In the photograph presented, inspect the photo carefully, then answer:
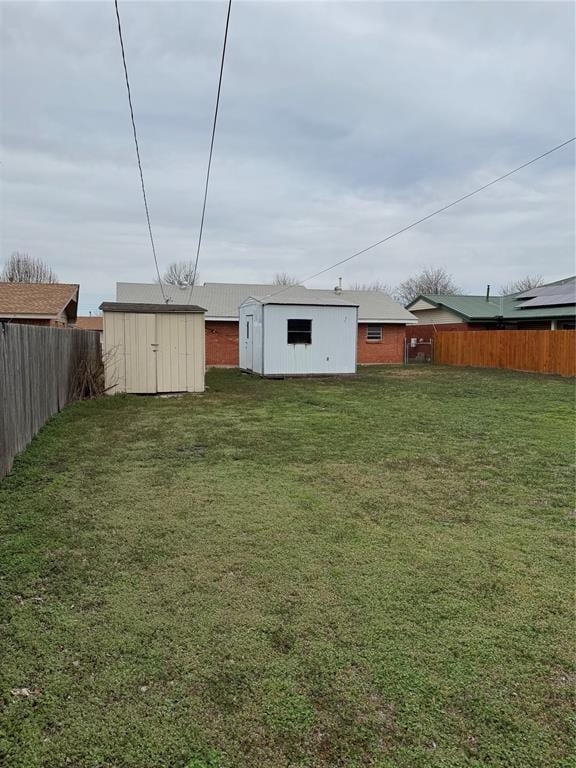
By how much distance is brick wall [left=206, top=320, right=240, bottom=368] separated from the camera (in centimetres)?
2177

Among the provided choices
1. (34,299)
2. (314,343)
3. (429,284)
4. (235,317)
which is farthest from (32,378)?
Answer: (429,284)

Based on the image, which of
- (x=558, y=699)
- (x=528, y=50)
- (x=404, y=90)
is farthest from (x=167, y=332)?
(x=558, y=699)

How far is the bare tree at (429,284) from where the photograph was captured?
53281mm

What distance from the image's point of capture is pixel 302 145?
519 inches

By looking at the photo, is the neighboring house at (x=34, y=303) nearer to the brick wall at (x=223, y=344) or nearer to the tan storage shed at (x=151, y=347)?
the brick wall at (x=223, y=344)

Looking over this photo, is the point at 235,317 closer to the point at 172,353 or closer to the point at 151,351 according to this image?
the point at 172,353

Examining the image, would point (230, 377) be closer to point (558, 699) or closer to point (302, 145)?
point (302, 145)

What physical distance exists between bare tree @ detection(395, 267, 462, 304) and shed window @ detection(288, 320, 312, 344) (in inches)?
1512

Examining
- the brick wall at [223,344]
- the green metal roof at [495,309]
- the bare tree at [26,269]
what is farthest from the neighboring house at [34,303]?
the bare tree at [26,269]

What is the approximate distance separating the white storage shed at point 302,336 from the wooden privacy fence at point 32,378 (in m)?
6.70

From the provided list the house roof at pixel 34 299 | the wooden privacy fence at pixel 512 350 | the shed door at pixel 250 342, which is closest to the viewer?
the house roof at pixel 34 299

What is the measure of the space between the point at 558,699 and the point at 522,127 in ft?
40.7

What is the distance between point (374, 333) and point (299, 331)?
8045mm

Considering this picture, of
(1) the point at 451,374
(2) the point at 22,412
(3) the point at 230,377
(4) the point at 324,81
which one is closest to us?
(2) the point at 22,412
